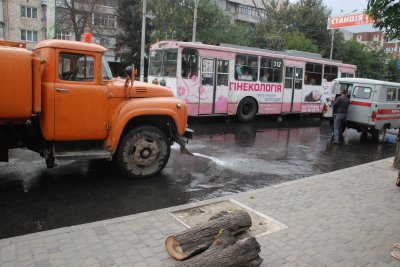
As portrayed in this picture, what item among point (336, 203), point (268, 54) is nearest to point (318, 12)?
point (268, 54)

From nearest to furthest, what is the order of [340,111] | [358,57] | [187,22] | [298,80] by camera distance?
[340,111] < [298,80] < [187,22] < [358,57]

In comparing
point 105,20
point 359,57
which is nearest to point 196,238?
point 359,57

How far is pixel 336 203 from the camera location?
20.6ft

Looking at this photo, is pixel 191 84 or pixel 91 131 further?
pixel 191 84

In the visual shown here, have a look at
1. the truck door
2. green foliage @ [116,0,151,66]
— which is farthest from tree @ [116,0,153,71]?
the truck door

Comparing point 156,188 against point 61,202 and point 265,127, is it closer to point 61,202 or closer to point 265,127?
point 61,202

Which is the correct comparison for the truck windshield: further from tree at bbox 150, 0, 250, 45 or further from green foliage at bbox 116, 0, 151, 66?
green foliage at bbox 116, 0, 151, 66

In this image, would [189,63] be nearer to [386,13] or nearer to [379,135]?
[379,135]

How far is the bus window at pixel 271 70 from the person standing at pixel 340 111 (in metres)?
4.44

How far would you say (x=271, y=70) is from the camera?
17.3 meters

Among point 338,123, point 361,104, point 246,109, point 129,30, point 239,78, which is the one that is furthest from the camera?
point 129,30

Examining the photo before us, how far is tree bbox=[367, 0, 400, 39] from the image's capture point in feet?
17.9

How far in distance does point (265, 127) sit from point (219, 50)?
373 cm

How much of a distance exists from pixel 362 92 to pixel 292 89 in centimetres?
478
